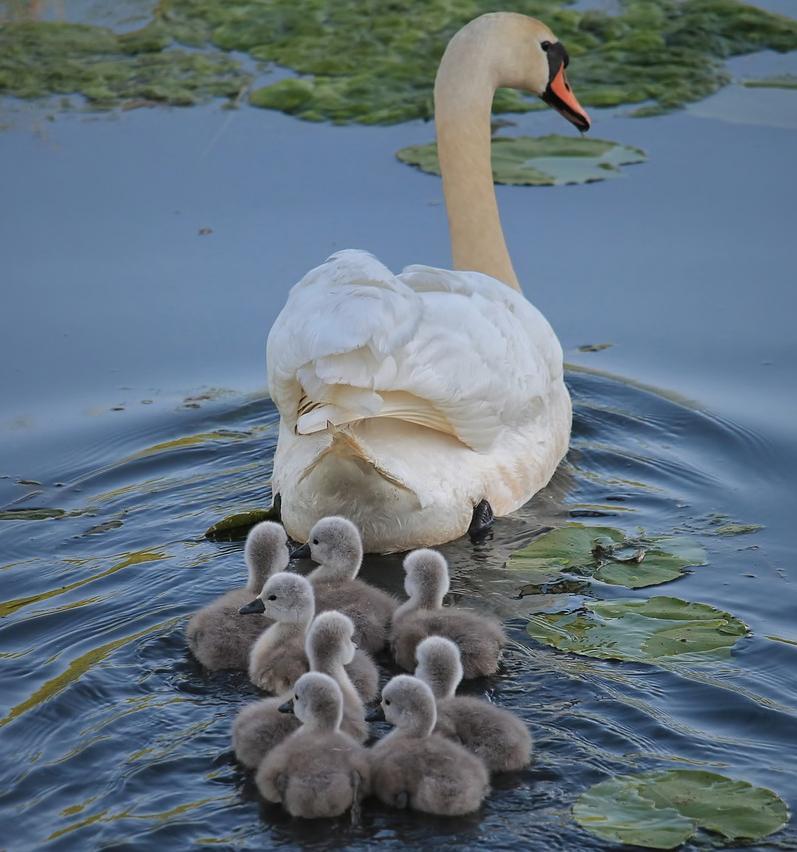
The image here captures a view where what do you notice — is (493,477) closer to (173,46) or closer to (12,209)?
(12,209)

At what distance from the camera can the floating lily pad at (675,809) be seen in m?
Result: 5.44

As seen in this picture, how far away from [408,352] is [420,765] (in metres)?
2.05

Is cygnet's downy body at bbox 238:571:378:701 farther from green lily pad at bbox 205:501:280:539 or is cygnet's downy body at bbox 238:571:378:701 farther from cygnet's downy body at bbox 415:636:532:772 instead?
green lily pad at bbox 205:501:280:539

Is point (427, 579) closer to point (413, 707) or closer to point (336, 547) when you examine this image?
point (336, 547)

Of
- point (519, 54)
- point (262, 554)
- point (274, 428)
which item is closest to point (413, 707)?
point (262, 554)

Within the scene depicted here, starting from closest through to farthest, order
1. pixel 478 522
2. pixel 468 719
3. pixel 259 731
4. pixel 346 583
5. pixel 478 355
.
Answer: pixel 259 731
pixel 468 719
pixel 346 583
pixel 478 355
pixel 478 522

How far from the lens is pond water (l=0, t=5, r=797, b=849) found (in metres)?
5.93

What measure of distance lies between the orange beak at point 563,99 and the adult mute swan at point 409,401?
2.07 meters

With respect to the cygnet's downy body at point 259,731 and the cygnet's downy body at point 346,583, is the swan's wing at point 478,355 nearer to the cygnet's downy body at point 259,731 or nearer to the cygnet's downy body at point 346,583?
the cygnet's downy body at point 346,583

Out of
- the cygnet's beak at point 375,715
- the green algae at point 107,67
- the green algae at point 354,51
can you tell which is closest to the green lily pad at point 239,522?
the cygnet's beak at point 375,715

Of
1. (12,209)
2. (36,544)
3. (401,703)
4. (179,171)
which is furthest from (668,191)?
(401,703)

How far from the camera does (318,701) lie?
580cm

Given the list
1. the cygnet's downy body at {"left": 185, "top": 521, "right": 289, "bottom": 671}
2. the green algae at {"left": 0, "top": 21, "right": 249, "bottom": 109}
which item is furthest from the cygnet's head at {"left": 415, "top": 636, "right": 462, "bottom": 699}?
the green algae at {"left": 0, "top": 21, "right": 249, "bottom": 109}

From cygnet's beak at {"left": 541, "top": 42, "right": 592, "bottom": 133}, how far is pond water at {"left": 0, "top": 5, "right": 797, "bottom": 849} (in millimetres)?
977
